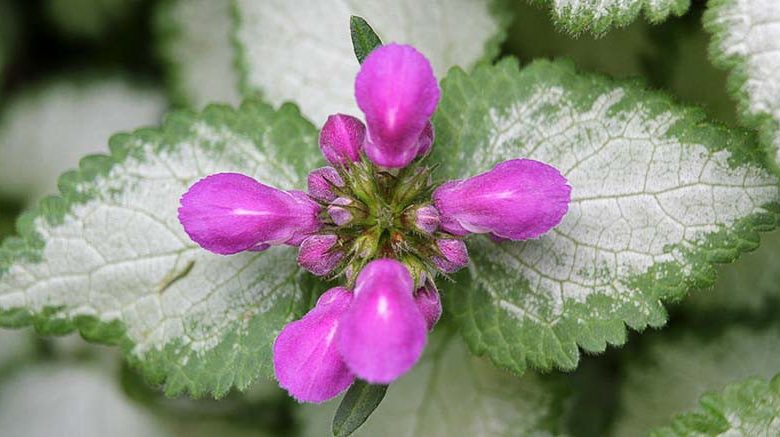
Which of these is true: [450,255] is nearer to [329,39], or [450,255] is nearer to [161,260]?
[161,260]

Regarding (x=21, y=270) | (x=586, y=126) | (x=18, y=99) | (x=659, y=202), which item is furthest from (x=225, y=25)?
(x=659, y=202)

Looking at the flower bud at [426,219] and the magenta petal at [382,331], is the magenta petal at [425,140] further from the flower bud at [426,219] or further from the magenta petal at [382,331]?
the magenta petal at [382,331]

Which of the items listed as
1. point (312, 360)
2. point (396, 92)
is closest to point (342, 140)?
point (396, 92)

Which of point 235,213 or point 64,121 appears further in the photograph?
point 64,121

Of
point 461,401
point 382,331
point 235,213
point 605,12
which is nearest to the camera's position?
point 382,331

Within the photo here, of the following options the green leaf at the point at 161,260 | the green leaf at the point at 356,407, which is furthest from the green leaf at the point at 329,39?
the green leaf at the point at 356,407

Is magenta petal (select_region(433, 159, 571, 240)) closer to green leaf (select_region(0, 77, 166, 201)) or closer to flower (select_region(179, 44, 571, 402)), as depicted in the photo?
flower (select_region(179, 44, 571, 402))
